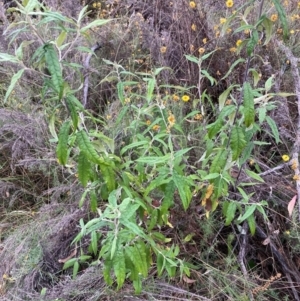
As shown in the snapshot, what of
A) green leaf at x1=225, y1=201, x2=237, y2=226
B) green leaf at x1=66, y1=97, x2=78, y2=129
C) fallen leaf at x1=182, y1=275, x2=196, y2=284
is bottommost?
fallen leaf at x1=182, y1=275, x2=196, y2=284

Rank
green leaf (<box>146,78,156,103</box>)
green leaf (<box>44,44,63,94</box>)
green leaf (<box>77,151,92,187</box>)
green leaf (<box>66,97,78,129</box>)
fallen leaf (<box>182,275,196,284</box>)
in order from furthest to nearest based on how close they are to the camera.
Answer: fallen leaf (<box>182,275,196,284</box>) → green leaf (<box>146,78,156,103</box>) → green leaf (<box>77,151,92,187</box>) → green leaf (<box>66,97,78,129</box>) → green leaf (<box>44,44,63,94</box>)

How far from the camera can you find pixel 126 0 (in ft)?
11.3

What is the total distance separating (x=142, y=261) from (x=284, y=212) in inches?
34.0

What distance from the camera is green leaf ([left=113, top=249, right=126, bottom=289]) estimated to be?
127cm

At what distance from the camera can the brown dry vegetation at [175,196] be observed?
1.79 metres

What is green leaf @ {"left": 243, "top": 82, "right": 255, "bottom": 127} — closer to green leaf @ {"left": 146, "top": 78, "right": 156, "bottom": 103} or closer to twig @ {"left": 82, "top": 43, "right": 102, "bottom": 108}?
green leaf @ {"left": 146, "top": 78, "right": 156, "bottom": 103}

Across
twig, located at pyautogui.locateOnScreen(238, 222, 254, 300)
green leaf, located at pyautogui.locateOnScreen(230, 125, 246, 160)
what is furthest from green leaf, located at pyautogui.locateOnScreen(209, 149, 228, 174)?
twig, located at pyautogui.locateOnScreen(238, 222, 254, 300)

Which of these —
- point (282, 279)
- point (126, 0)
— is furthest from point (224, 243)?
point (126, 0)

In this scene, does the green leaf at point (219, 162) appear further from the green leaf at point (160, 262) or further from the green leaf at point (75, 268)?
the green leaf at point (75, 268)

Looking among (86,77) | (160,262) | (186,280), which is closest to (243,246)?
(186,280)

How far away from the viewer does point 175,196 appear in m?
1.88

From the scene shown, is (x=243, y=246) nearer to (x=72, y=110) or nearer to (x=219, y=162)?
(x=219, y=162)

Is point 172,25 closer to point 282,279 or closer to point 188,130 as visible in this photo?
point 188,130

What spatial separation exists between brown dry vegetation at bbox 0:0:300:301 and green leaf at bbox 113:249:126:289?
471mm
